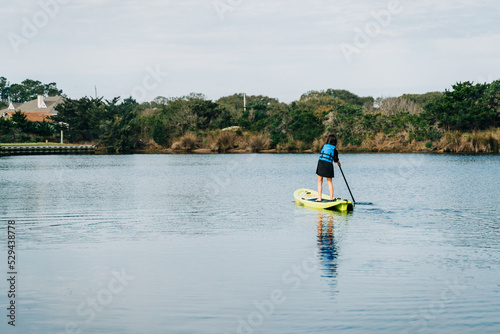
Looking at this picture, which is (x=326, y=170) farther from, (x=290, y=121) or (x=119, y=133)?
(x=119, y=133)

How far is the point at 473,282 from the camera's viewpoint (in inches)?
399

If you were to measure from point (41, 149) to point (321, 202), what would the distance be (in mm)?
67809

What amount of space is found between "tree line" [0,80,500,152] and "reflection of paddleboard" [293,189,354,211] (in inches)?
2031

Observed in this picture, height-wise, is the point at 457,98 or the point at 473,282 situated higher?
the point at 457,98

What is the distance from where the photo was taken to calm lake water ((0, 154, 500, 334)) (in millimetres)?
8352

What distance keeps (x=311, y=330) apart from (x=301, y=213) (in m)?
11.8

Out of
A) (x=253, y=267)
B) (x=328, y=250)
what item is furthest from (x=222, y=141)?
(x=253, y=267)

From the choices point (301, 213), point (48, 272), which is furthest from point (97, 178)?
point (48, 272)

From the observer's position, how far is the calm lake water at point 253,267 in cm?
835

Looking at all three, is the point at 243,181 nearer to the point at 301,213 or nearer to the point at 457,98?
the point at 301,213

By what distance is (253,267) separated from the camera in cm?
1142

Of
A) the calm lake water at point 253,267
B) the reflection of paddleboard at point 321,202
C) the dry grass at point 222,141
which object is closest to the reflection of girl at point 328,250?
the calm lake water at point 253,267

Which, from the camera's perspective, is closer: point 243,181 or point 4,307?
point 4,307

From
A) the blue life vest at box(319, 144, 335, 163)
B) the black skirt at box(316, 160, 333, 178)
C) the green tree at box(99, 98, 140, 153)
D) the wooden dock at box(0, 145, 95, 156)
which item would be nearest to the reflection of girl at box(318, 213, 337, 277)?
the black skirt at box(316, 160, 333, 178)
